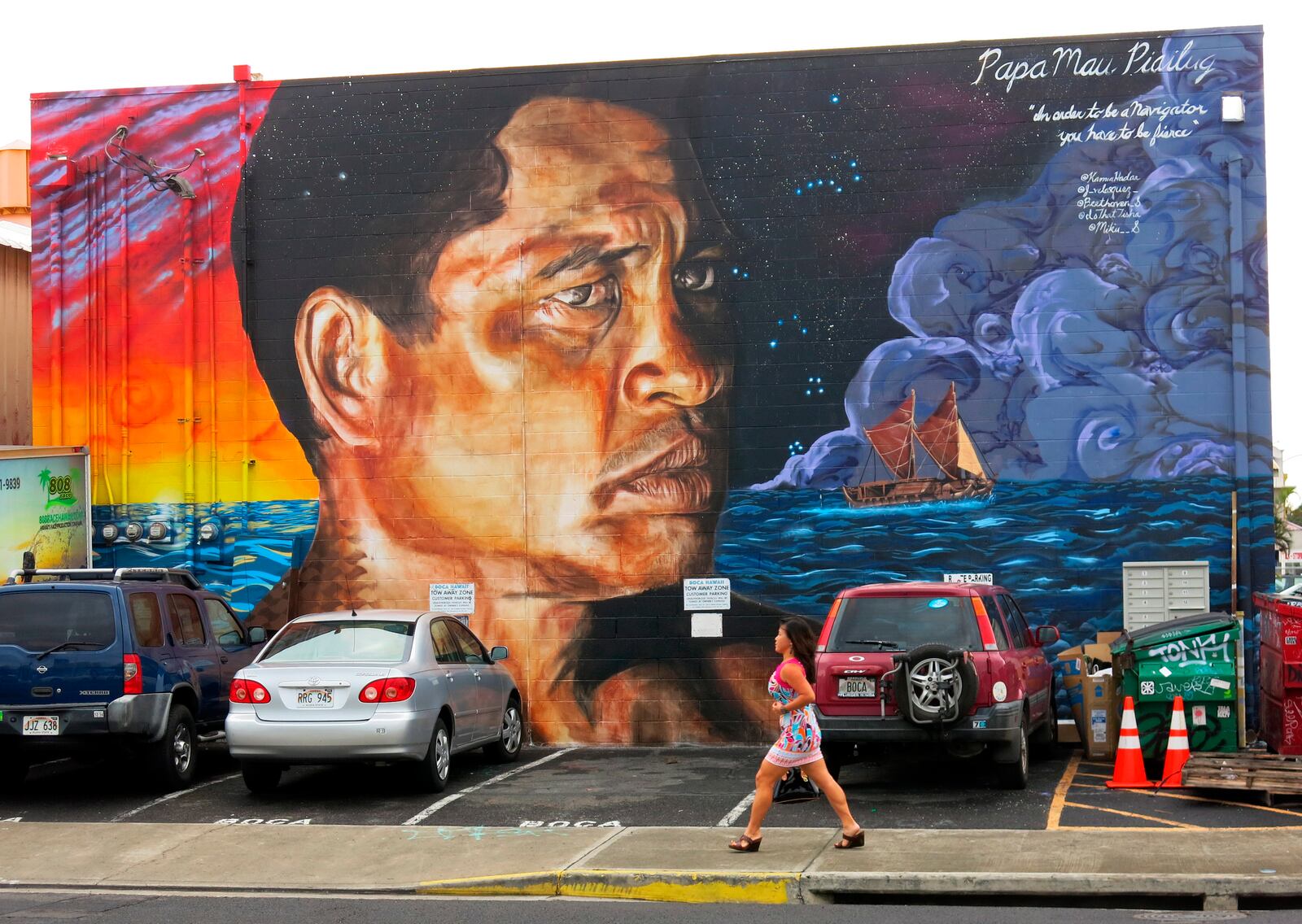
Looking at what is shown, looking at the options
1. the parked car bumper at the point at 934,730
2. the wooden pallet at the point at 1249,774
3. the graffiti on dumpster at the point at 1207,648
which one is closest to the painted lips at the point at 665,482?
the parked car bumper at the point at 934,730

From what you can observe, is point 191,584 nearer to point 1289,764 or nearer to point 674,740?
point 674,740

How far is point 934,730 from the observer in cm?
1162

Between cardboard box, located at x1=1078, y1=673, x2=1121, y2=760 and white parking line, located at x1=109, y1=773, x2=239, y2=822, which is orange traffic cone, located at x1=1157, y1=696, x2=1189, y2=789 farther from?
white parking line, located at x1=109, y1=773, x2=239, y2=822

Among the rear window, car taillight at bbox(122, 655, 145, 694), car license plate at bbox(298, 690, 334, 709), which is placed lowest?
car license plate at bbox(298, 690, 334, 709)

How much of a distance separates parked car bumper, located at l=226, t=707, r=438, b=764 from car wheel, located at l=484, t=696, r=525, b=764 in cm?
260

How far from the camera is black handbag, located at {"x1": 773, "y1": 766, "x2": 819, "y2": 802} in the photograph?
1018 cm

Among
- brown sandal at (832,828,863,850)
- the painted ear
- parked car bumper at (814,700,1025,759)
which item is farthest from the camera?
the painted ear

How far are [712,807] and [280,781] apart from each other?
4.34m

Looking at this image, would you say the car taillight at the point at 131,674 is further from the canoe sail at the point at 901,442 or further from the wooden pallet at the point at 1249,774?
the wooden pallet at the point at 1249,774

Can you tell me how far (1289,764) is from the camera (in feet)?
37.9

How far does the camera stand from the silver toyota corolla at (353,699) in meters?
11.8

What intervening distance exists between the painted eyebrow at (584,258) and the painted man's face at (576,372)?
21 millimetres

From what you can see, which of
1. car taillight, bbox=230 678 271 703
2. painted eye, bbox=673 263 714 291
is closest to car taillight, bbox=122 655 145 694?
car taillight, bbox=230 678 271 703

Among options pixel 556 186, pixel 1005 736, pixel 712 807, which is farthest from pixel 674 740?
pixel 556 186
